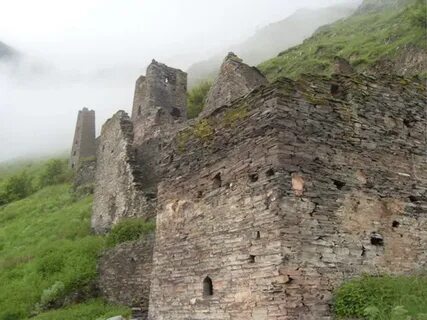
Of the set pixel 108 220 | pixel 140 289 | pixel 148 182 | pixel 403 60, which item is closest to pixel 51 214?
pixel 108 220

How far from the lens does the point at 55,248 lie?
21172 mm

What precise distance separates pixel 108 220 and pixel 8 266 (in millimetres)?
5607

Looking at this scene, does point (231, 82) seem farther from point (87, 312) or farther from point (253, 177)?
point (87, 312)

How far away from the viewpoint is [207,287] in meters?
9.46

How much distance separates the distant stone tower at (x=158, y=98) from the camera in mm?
26797

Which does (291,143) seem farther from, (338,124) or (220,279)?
(220,279)

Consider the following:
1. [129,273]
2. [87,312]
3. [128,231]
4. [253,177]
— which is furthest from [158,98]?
[253,177]

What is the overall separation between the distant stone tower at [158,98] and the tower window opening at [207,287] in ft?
57.8

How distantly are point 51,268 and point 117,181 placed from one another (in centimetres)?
718

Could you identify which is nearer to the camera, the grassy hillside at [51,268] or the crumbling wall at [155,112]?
the grassy hillside at [51,268]

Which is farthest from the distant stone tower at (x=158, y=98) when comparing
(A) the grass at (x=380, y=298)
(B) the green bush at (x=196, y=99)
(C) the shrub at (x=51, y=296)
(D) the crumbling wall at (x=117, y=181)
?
(A) the grass at (x=380, y=298)

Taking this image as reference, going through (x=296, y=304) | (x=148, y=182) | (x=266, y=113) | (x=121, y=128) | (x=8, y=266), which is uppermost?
(x=121, y=128)

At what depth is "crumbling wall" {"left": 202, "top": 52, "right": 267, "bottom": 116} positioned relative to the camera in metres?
16.5

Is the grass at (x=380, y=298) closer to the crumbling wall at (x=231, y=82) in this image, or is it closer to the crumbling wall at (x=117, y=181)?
the crumbling wall at (x=231, y=82)
